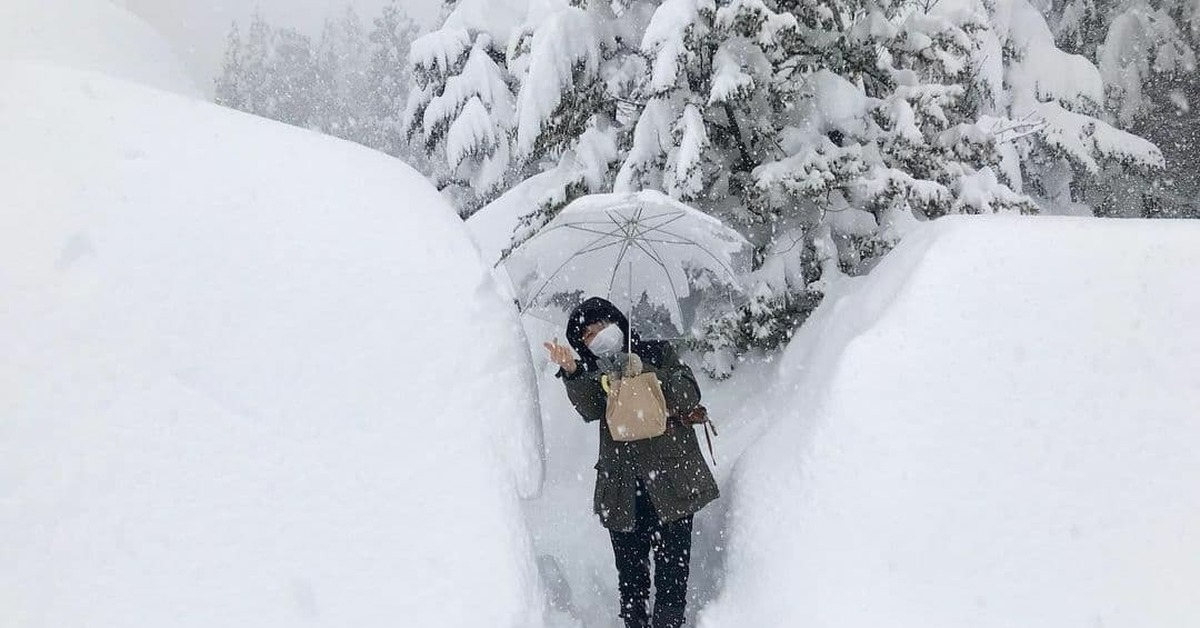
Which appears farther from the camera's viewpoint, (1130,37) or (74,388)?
(1130,37)

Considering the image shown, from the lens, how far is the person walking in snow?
4.02 metres

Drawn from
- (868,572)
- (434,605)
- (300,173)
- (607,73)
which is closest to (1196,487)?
(868,572)

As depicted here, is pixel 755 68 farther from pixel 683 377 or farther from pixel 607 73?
pixel 683 377

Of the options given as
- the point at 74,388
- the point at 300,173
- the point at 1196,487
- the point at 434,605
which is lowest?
the point at 434,605

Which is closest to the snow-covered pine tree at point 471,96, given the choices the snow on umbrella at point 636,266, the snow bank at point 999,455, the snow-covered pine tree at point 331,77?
the snow on umbrella at point 636,266

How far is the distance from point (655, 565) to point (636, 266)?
5.32ft

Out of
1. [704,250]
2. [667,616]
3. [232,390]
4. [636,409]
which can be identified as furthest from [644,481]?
[232,390]

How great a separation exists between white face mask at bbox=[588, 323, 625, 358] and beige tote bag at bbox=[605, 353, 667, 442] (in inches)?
9.0

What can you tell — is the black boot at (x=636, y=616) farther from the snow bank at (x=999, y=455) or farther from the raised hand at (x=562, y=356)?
the raised hand at (x=562, y=356)

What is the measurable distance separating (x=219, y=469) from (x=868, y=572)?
111 inches

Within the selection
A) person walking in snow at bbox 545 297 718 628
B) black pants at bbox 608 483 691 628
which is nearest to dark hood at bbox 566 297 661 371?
person walking in snow at bbox 545 297 718 628

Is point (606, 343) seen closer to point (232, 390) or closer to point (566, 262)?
point (566, 262)

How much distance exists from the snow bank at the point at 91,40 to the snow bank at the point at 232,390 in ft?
3.10

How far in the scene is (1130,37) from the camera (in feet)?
41.6
